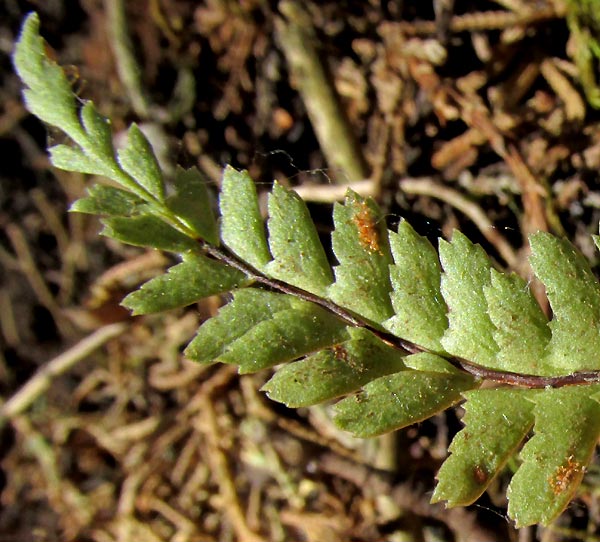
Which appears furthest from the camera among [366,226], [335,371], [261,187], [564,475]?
[261,187]

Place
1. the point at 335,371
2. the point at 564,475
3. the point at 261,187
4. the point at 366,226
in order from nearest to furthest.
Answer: the point at 564,475
the point at 335,371
the point at 366,226
the point at 261,187

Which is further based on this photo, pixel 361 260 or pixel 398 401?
pixel 361 260

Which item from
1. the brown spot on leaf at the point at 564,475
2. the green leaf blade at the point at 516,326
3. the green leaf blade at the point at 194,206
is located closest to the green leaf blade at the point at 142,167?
the green leaf blade at the point at 194,206

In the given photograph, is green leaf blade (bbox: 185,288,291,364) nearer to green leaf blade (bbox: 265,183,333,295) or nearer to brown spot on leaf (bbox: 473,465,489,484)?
green leaf blade (bbox: 265,183,333,295)

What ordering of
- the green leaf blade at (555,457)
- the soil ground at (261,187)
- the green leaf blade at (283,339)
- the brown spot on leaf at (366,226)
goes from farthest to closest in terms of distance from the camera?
the soil ground at (261,187) < the brown spot on leaf at (366,226) < the green leaf blade at (283,339) < the green leaf blade at (555,457)

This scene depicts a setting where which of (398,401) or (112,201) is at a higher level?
(112,201)

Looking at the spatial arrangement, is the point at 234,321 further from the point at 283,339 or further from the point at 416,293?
the point at 416,293

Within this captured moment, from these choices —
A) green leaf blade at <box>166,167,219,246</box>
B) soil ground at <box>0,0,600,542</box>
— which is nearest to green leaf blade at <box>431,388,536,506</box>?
green leaf blade at <box>166,167,219,246</box>

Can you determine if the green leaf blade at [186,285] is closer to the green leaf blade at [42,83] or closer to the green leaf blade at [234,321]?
the green leaf blade at [234,321]

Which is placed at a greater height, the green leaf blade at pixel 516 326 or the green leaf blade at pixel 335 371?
the green leaf blade at pixel 516 326

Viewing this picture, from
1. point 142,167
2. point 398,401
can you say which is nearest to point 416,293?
point 398,401
